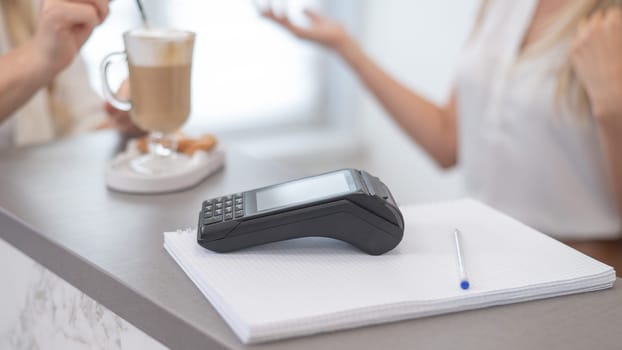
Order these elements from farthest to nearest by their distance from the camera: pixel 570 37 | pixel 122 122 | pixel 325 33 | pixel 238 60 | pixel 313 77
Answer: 1. pixel 313 77
2. pixel 238 60
3. pixel 325 33
4. pixel 570 37
5. pixel 122 122

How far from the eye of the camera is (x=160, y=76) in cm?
112

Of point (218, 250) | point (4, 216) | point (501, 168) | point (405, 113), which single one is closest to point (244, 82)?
point (405, 113)

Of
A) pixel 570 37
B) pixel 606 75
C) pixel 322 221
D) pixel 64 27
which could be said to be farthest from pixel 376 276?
pixel 570 37

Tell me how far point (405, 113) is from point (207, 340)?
1323mm

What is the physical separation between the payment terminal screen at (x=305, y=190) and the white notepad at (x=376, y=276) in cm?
4

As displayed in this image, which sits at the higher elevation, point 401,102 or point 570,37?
point 570,37

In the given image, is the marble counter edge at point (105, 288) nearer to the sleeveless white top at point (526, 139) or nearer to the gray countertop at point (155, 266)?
the gray countertop at point (155, 266)

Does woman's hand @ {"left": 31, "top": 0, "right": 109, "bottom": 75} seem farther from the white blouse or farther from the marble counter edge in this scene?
the white blouse

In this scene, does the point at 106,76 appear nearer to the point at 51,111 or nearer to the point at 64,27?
the point at 64,27

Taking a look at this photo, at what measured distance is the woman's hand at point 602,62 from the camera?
1.51m

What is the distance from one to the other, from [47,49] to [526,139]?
94 centimetres

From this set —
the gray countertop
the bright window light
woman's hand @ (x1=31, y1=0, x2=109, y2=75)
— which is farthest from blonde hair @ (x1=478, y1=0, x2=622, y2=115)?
the bright window light

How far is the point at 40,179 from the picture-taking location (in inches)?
45.9

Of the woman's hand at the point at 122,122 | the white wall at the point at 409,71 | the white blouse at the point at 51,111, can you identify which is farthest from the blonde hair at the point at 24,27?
the white wall at the point at 409,71
